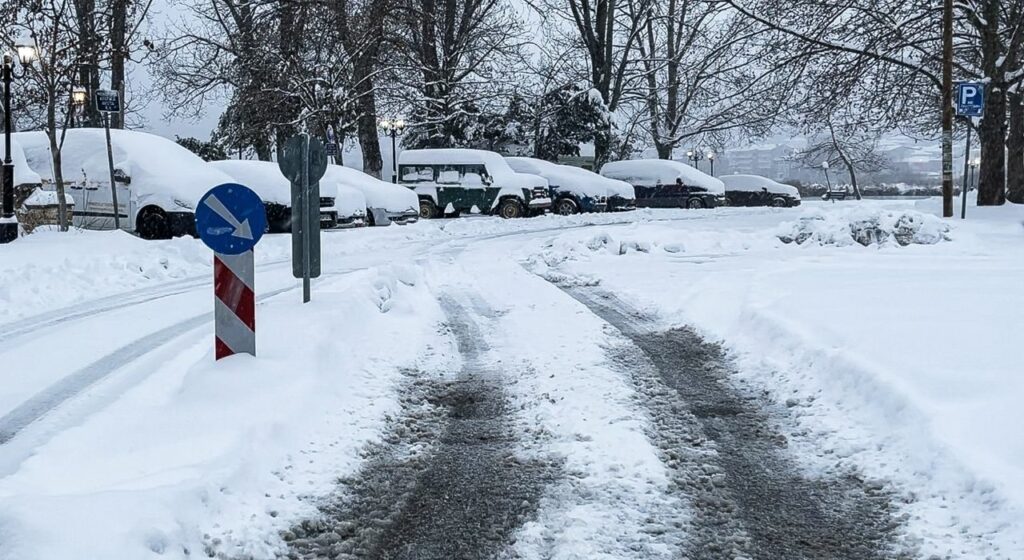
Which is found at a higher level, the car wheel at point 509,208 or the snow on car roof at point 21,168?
the snow on car roof at point 21,168

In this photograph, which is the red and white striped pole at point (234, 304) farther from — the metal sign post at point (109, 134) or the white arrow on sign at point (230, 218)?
the metal sign post at point (109, 134)

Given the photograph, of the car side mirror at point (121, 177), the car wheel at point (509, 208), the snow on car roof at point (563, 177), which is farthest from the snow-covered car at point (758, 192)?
the car side mirror at point (121, 177)

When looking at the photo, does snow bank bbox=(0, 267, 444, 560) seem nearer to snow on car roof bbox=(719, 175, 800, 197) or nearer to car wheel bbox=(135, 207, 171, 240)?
car wheel bbox=(135, 207, 171, 240)

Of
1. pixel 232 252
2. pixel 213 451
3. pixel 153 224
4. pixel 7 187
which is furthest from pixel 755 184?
pixel 213 451

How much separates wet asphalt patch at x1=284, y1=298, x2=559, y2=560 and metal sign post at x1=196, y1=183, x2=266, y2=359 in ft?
3.83

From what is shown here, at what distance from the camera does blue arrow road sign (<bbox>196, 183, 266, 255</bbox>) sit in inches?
215

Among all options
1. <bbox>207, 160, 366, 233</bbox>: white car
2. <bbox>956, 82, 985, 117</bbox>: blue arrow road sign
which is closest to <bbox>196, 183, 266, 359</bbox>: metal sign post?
<bbox>207, 160, 366, 233</bbox>: white car

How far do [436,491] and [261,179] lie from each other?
14.7 m

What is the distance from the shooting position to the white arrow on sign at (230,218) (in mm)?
5490

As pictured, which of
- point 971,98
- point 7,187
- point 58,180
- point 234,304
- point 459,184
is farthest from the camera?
point 459,184

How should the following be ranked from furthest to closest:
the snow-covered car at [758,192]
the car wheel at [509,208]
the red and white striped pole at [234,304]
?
the snow-covered car at [758,192] < the car wheel at [509,208] < the red and white striped pole at [234,304]

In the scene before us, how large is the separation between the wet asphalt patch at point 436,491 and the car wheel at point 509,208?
2034cm

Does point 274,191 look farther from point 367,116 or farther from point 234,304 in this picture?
point 367,116

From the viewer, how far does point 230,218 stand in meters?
5.52
